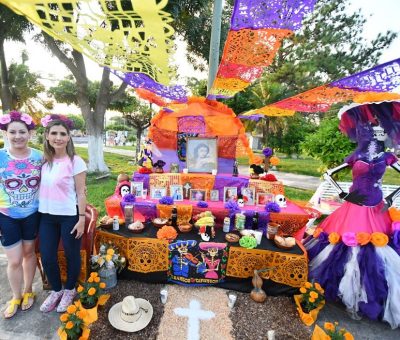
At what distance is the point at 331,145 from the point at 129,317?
5.08 m

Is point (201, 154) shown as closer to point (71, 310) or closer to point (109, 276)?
point (109, 276)

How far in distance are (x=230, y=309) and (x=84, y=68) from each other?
30.5ft

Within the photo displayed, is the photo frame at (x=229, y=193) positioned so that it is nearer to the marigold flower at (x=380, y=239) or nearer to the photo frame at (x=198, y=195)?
the photo frame at (x=198, y=195)

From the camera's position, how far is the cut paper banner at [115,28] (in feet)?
4.21

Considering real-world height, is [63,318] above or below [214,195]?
below

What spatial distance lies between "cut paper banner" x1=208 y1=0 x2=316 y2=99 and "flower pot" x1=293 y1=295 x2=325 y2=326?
2775 mm

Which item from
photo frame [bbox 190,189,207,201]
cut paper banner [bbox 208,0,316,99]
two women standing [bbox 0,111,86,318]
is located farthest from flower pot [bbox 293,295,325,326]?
cut paper banner [bbox 208,0,316,99]

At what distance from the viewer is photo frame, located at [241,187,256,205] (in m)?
3.85

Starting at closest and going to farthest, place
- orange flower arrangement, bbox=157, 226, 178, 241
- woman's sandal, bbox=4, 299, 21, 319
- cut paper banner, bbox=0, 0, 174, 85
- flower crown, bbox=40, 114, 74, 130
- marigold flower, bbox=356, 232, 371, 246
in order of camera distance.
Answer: cut paper banner, bbox=0, 0, 174, 85 < flower crown, bbox=40, 114, 74, 130 < woman's sandal, bbox=4, 299, 21, 319 < marigold flower, bbox=356, 232, 371, 246 < orange flower arrangement, bbox=157, 226, 178, 241

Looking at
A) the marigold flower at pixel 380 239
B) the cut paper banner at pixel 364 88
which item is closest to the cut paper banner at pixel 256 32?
the cut paper banner at pixel 364 88

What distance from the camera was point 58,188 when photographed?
235 cm

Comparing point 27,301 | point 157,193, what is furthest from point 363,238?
point 27,301

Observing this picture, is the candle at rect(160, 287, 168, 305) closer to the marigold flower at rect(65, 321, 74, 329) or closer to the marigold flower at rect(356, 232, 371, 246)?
the marigold flower at rect(65, 321, 74, 329)

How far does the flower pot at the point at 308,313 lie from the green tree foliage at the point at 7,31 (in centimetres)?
982
